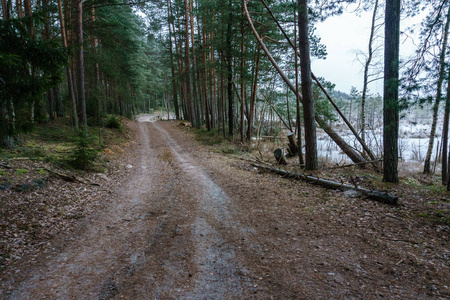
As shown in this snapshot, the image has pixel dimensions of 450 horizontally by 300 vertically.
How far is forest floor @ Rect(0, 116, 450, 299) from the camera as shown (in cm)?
297

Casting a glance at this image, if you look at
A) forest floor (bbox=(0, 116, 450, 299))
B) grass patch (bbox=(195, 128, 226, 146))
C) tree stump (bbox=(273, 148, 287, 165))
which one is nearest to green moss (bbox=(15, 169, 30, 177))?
forest floor (bbox=(0, 116, 450, 299))

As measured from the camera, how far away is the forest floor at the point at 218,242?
2.97 m

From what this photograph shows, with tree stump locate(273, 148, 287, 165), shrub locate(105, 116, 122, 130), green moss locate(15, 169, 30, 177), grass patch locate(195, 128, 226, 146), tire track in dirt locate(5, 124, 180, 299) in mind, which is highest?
shrub locate(105, 116, 122, 130)

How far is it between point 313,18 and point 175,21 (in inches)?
694

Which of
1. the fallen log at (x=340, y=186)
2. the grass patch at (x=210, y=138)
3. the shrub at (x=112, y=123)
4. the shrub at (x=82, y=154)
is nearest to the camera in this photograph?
the fallen log at (x=340, y=186)

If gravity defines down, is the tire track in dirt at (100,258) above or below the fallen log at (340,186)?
below

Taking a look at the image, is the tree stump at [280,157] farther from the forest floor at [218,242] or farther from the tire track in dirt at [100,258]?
the tire track in dirt at [100,258]

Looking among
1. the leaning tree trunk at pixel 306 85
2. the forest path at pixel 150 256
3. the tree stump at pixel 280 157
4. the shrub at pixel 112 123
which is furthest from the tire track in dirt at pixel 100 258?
the shrub at pixel 112 123

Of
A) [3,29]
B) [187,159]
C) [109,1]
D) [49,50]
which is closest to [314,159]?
[187,159]

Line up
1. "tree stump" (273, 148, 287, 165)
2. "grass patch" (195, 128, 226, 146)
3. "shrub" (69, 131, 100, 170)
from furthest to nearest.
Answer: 1. "grass patch" (195, 128, 226, 146)
2. "tree stump" (273, 148, 287, 165)
3. "shrub" (69, 131, 100, 170)

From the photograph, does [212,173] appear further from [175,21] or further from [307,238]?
[175,21]

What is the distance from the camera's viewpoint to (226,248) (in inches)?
155

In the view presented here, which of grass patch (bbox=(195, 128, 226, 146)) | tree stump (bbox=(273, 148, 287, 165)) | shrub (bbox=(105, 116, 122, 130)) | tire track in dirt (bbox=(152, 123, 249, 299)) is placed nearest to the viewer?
tire track in dirt (bbox=(152, 123, 249, 299))

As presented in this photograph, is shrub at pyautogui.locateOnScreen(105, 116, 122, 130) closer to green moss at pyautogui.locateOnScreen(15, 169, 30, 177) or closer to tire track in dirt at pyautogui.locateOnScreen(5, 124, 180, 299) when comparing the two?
green moss at pyautogui.locateOnScreen(15, 169, 30, 177)
